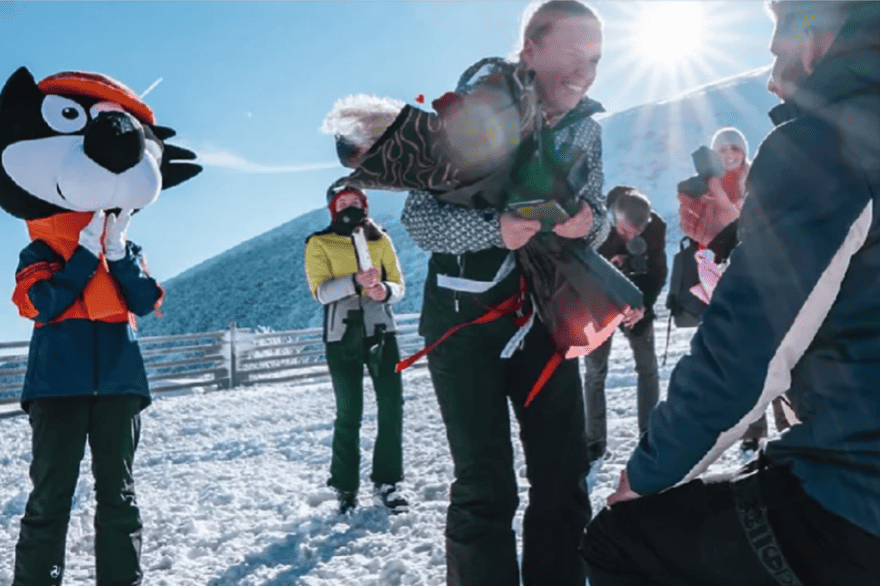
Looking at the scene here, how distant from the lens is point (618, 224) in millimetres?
5031

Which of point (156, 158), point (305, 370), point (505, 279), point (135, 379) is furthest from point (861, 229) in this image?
point (305, 370)

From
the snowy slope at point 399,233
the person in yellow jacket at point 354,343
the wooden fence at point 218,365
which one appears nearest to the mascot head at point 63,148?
the person in yellow jacket at point 354,343

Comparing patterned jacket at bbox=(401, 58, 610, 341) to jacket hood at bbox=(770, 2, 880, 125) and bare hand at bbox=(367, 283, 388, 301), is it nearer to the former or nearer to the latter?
jacket hood at bbox=(770, 2, 880, 125)

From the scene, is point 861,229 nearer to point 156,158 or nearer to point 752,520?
point 752,520

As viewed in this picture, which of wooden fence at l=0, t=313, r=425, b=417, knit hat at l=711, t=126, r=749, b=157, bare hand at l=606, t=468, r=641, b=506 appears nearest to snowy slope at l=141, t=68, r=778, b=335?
wooden fence at l=0, t=313, r=425, b=417

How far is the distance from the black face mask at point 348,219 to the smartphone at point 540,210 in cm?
246

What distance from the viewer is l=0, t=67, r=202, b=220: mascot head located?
2.63 metres

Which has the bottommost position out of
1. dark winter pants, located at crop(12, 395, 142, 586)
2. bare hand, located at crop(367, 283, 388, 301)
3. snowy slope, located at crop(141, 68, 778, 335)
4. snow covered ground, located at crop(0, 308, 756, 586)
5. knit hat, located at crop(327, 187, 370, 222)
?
snow covered ground, located at crop(0, 308, 756, 586)

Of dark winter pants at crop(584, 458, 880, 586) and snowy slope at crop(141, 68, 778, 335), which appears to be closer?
dark winter pants at crop(584, 458, 880, 586)

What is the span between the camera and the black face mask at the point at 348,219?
4227mm

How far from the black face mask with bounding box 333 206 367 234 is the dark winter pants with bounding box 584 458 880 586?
3.12 meters

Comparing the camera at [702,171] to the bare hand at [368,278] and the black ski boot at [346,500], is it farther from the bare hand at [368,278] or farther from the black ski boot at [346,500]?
the black ski boot at [346,500]

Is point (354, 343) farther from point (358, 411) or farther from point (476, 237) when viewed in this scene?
point (476, 237)

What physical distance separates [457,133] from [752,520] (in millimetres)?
1202
